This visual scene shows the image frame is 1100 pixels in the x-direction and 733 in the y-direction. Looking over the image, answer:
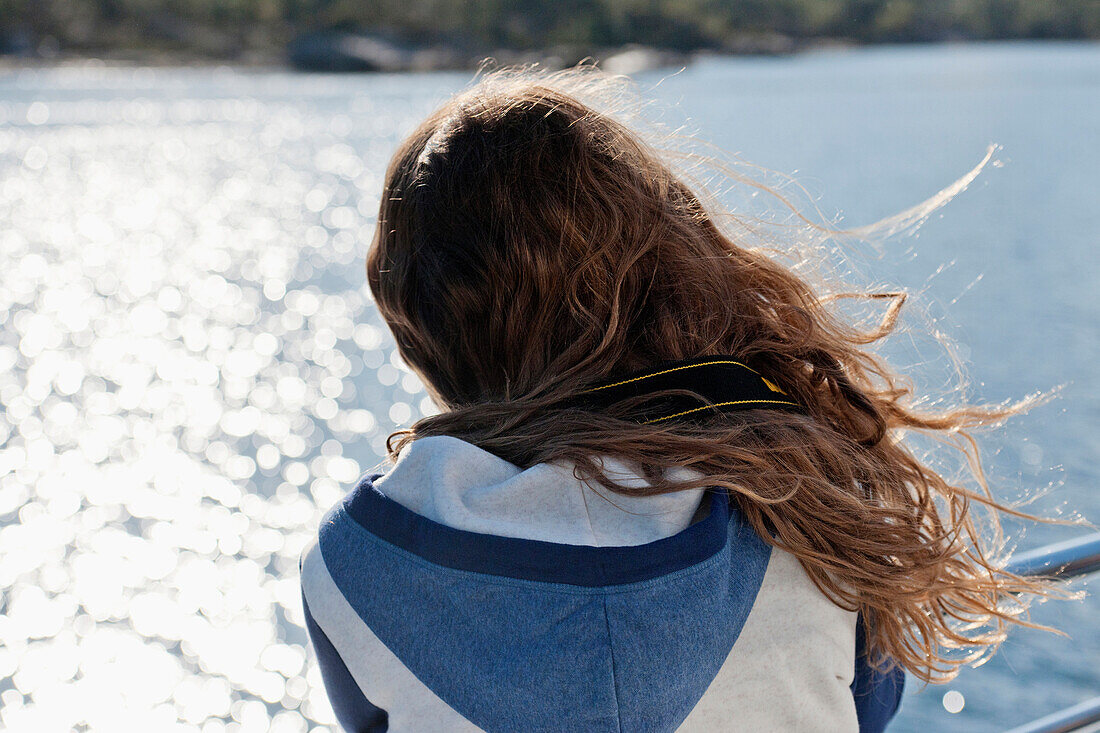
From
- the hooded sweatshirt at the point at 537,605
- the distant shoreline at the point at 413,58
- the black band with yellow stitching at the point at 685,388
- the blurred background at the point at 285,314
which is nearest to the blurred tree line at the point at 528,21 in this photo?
the blurred background at the point at 285,314

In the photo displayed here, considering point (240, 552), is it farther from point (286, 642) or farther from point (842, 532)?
point (842, 532)

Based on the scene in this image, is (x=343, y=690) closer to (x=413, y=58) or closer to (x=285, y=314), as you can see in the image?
(x=285, y=314)

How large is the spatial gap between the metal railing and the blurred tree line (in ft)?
99.4

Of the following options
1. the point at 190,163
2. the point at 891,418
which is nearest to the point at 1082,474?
the point at 891,418

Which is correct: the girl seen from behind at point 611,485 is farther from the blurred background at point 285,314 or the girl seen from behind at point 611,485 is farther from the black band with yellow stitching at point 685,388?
the blurred background at point 285,314

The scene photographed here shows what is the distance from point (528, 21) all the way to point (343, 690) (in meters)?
35.8

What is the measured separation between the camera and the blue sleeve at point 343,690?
0.71 m

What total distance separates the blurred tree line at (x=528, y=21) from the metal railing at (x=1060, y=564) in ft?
99.4

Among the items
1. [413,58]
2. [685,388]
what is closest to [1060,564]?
[685,388]

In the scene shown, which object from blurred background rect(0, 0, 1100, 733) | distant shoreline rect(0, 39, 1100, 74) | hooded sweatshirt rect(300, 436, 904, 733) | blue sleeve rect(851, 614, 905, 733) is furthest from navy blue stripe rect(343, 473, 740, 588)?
distant shoreline rect(0, 39, 1100, 74)

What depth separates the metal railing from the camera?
3.24ft

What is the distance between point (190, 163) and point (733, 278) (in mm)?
23302

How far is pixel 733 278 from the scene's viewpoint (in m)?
0.91

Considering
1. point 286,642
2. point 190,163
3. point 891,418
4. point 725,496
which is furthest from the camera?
point 190,163
